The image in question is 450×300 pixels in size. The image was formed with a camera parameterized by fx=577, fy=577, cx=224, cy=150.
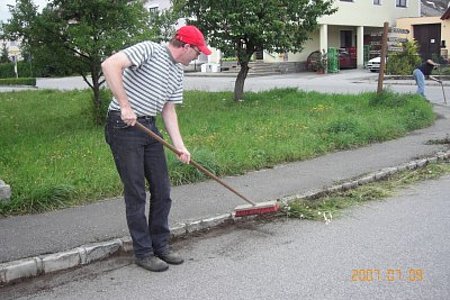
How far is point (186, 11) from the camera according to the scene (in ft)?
50.3

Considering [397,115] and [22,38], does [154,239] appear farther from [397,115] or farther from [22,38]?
[397,115]

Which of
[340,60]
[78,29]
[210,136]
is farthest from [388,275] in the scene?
[340,60]

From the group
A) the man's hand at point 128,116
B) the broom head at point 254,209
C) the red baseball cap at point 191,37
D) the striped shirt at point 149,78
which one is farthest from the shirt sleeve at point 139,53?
the broom head at point 254,209

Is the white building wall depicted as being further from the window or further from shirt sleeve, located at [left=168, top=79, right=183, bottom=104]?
shirt sleeve, located at [left=168, top=79, right=183, bottom=104]

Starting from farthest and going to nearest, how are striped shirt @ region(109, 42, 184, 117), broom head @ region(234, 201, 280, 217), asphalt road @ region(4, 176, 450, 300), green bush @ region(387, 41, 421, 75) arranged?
green bush @ region(387, 41, 421, 75), broom head @ region(234, 201, 280, 217), striped shirt @ region(109, 42, 184, 117), asphalt road @ region(4, 176, 450, 300)

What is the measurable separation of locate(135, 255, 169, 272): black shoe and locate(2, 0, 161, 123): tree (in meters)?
6.92

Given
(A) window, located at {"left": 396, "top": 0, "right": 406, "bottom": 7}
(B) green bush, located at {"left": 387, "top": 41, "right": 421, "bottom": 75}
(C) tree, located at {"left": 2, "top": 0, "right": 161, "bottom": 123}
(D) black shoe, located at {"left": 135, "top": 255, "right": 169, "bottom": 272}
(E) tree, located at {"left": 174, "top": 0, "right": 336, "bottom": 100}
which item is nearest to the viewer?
(D) black shoe, located at {"left": 135, "top": 255, "right": 169, "bottom": 272}

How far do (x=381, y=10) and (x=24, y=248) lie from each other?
37.9 meters

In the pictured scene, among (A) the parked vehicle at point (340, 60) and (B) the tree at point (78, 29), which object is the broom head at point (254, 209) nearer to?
(B) the tree at point (78, 29)

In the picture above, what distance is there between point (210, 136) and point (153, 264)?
5513 millimetres

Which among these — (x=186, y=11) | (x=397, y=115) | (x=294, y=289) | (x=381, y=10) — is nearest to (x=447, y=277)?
(x=294, y=289)

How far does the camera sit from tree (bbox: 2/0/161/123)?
1112 centimetres

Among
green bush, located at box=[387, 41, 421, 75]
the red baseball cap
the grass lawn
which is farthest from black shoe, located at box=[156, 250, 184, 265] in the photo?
green bush, located at box=[387, 41, 421, 75]

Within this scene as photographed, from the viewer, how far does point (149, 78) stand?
15.2ft
